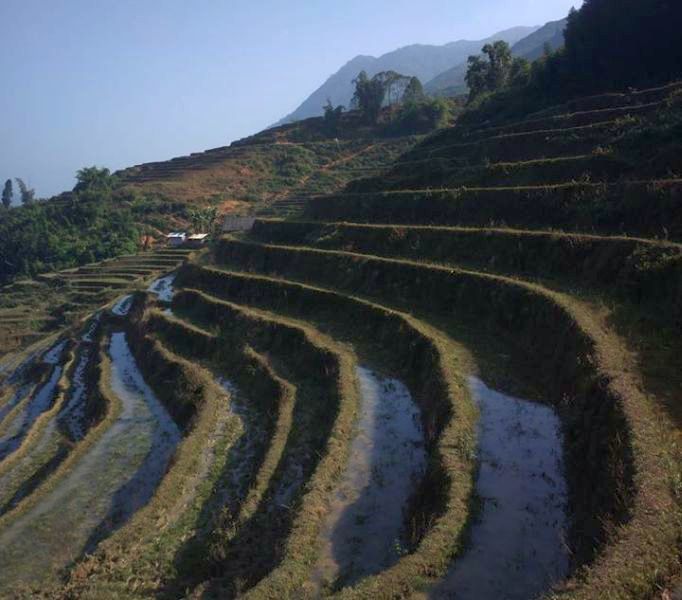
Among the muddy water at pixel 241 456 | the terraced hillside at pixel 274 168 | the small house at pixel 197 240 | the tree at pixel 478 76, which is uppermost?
the tree at pixel 478 76

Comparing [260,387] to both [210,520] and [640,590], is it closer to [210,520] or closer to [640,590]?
[210,520]

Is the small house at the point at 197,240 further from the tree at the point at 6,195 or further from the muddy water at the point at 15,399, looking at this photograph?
the tree at the point at 6,195

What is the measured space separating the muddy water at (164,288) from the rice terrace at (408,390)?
25.9 inches

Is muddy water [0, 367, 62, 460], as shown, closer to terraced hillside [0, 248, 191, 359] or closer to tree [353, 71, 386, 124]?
terraced hillside [0, 248, 191, 359]

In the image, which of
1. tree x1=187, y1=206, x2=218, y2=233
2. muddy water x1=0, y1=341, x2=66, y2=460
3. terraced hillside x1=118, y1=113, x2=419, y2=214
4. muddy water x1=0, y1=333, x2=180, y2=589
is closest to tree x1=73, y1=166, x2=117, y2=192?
terraced hillside x1=118, y1=113, x2=419, y2=214

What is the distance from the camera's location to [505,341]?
17.1 meters

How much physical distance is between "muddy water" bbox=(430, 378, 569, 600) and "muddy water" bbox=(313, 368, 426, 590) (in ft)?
4.21

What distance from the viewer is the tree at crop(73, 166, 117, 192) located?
76.6 meters

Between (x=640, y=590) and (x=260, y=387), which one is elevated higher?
(x=640, y=590)

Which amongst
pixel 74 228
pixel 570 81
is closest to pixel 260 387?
pixel 570 81

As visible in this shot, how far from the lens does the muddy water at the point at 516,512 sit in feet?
26.1

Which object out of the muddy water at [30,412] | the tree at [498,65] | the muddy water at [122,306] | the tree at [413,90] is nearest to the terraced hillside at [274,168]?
the tree at [413,90]

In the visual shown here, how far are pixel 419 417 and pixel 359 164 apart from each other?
6031 centimetres

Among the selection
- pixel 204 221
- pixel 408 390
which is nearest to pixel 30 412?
pixel 408 390
